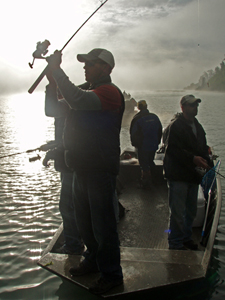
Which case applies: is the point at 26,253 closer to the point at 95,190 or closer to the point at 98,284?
the point at 98,284

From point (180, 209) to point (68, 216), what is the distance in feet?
5.02

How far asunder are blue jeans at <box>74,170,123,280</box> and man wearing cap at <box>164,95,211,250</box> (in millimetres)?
1314

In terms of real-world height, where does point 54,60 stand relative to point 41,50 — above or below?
below

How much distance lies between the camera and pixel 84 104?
123 inches

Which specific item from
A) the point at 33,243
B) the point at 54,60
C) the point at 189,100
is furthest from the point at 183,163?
the point at 33,243

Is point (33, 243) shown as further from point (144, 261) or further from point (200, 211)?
point (144, 261)

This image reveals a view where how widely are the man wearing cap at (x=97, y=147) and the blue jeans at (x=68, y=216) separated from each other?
0.89m

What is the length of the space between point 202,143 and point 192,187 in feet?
2.08

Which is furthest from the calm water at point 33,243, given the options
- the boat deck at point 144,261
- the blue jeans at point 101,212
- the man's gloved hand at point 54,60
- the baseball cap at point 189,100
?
the man's gloved hand at point 54,60

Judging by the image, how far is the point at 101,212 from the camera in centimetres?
340

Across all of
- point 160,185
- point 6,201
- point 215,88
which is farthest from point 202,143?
point 215,88

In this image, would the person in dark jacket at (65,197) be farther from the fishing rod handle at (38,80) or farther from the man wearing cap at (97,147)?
the fishing rod handle at (38,80)

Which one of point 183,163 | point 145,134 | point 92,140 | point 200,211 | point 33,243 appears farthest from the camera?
point 145,134

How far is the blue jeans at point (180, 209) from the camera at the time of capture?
4.52m
